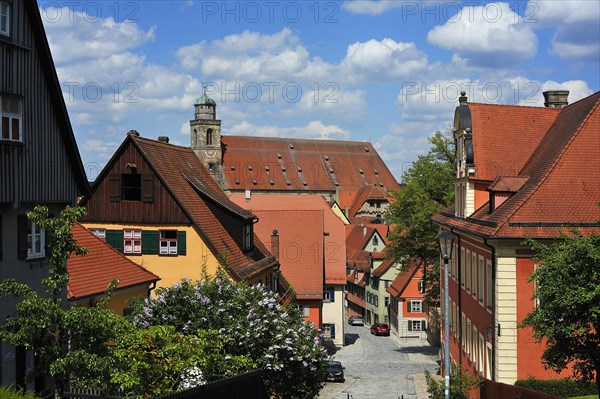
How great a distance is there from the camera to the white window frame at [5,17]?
1708 cm

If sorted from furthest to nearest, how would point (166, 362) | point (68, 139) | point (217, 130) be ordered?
point (217, 130) → point (68, 139) → point (166, 362)

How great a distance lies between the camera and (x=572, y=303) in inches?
640

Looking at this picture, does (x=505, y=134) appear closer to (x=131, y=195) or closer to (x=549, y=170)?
(x=549, y=170)

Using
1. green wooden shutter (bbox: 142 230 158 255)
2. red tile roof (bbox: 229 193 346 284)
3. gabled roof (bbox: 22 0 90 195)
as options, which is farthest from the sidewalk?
gabled roof (bbox: 22 0 90 195)

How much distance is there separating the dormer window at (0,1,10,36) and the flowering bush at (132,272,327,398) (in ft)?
25.8

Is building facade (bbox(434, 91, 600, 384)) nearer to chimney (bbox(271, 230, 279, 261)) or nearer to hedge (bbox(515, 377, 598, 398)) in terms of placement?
hedge (bbox(515, 377, 598, 398))

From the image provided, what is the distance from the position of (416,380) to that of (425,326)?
992 inches

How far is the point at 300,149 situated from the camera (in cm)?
12988

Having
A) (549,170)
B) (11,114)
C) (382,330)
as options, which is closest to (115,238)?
(11,114)

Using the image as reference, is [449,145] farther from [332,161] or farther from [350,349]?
[332,161]

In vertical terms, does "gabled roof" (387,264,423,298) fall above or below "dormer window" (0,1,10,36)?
below

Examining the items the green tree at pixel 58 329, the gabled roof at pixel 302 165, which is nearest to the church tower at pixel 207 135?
the gabled roof at pixel 302 165

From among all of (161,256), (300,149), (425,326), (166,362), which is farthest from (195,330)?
(300,149)

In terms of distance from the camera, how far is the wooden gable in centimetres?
3150
